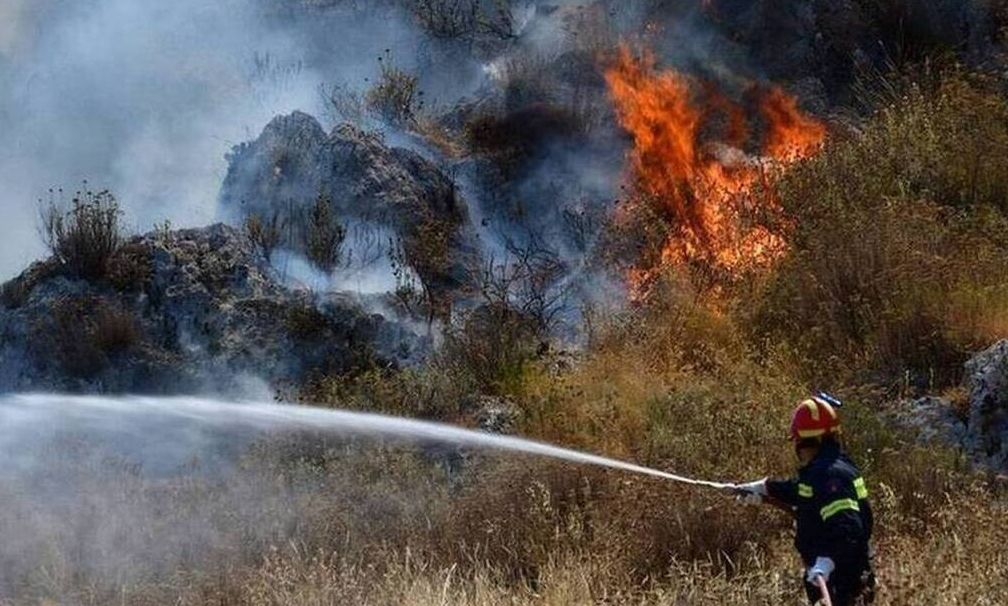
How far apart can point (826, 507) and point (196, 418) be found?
611 centimetres

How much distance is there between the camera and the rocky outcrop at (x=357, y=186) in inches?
500

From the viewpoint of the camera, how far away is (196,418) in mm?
9453

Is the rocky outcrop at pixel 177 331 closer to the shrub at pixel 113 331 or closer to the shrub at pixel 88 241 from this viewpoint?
the shrub at pixel 113 331

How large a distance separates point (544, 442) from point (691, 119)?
6948 millimetres

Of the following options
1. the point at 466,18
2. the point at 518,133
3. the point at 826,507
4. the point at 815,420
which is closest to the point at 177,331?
the point at 518,133

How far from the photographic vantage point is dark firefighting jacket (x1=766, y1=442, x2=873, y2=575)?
15.5 ft

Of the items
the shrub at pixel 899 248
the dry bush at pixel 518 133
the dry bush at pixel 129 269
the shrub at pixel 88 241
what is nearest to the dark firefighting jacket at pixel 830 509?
the shrub at pixel 899 248

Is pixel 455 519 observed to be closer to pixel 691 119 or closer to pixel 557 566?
pixel 557 566

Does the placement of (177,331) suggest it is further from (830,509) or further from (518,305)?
(830,509)

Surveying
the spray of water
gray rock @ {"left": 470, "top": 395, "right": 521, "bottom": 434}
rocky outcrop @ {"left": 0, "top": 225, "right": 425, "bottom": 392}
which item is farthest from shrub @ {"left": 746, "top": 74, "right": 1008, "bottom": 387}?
rocky outcrop @ {"left": 0, "top": 225, "right": 425, "bottom": 392}

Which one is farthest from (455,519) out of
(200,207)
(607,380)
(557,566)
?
(200,207)

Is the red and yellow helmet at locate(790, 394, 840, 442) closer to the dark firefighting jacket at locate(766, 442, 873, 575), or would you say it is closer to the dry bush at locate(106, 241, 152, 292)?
the dark firefighting jacket at locate(766, 442, 873, 575)

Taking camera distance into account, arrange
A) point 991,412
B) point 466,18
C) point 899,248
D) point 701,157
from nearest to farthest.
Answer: point 991,412
point 899,248
point 701,157
point 466,18

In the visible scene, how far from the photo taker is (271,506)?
24.0ft
